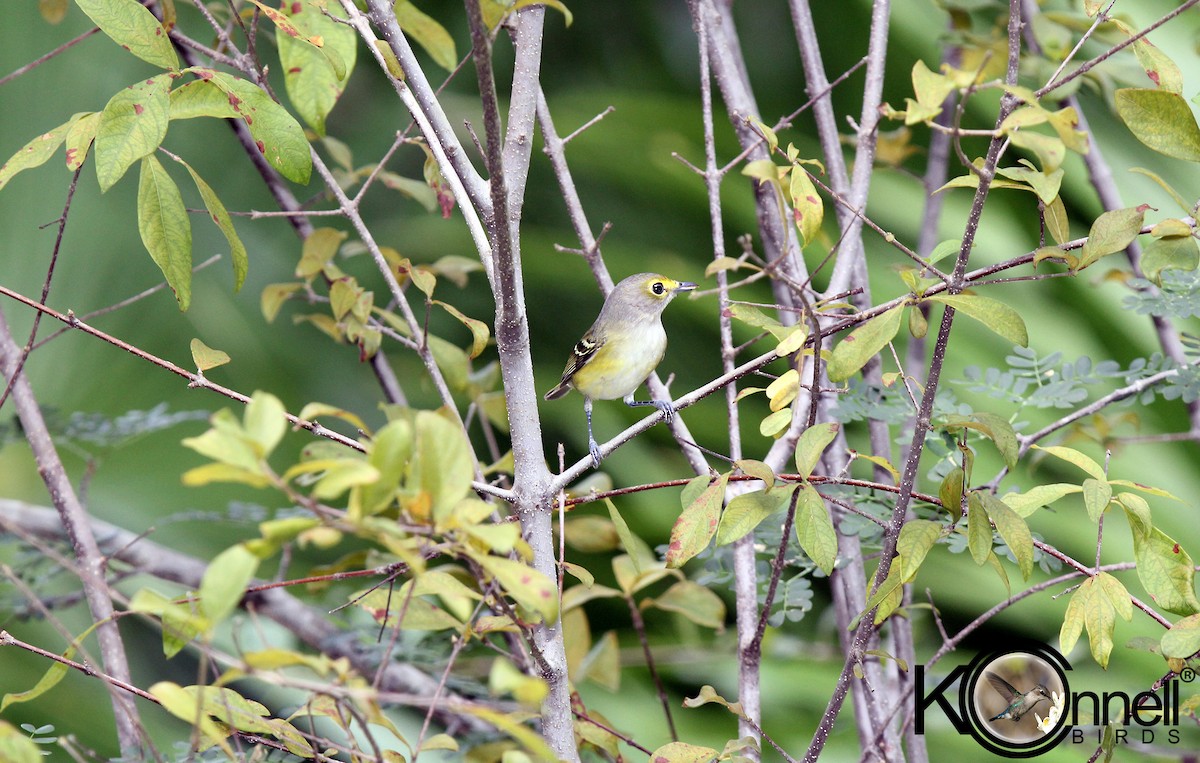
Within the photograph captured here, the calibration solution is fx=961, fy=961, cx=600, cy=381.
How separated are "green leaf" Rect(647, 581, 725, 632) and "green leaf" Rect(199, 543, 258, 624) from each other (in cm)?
95

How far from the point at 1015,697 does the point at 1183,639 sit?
30 centimetres

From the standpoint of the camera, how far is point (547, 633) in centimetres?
99

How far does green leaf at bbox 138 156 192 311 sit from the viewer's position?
97cm

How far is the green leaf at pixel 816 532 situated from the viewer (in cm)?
96

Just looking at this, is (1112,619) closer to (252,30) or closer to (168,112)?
(168,112)

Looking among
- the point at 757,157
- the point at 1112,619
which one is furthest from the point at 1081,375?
the point at 757,157

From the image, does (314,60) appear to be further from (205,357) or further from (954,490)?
(954,490)

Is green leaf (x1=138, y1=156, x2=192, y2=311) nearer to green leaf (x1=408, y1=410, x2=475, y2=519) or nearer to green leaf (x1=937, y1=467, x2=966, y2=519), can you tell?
green leaf (x1=408, y1=410, x2=475, y2=519)

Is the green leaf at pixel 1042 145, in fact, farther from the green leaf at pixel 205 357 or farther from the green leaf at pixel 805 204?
the green leaf at pixel 205 357

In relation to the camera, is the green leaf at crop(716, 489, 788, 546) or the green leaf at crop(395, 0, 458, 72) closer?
the green leaf at crop(716, 489, 788, 546)

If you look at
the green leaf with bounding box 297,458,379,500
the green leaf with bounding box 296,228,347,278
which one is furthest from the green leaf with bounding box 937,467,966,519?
the green leaf with bounding box 296,228,347,278

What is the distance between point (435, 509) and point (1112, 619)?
70 centimetres

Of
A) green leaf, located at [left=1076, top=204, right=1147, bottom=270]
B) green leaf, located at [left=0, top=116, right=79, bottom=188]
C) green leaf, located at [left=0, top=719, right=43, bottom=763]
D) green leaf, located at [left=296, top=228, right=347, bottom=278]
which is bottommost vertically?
green leaf, located at [left=0, top=719, right=43, bottom=763]

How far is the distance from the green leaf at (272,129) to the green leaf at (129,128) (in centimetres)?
6
